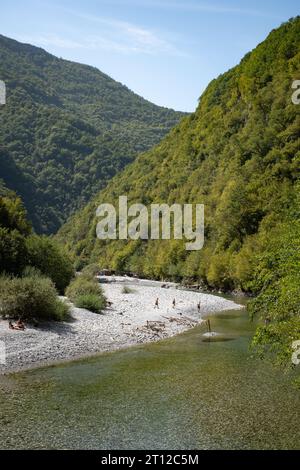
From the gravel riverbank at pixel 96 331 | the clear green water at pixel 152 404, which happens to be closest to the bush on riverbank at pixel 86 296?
the gravel riverbank at pixel 96 331

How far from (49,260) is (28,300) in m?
16.6

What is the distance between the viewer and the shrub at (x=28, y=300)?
1407 inches

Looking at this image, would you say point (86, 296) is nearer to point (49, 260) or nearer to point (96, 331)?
point (49, 260)

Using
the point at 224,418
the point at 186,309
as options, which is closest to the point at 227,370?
the point at 224,418

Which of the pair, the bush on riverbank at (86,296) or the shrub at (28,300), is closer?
the shrub at (28,300)

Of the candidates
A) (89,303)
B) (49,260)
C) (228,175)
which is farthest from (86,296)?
(228,175)

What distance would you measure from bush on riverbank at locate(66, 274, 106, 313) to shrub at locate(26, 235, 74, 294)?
1.34 metres

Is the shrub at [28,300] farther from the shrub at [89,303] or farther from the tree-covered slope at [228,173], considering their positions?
the tree-covered slope at [228,173]

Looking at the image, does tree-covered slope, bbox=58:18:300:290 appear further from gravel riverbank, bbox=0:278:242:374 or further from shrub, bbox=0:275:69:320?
shrub, bbox=0:275:69:320

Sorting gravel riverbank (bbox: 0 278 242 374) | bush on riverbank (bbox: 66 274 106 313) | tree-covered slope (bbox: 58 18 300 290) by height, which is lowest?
gravel riverbank (bbox: 0 278 242 374)

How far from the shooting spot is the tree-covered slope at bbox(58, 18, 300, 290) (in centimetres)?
8362

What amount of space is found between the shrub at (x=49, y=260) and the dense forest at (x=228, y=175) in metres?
20.6

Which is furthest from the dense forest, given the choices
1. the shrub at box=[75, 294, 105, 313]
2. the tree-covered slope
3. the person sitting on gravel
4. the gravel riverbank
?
the person sitting on gravel

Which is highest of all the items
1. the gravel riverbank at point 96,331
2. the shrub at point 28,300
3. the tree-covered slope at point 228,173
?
the tree-covered slope at point 228,173
